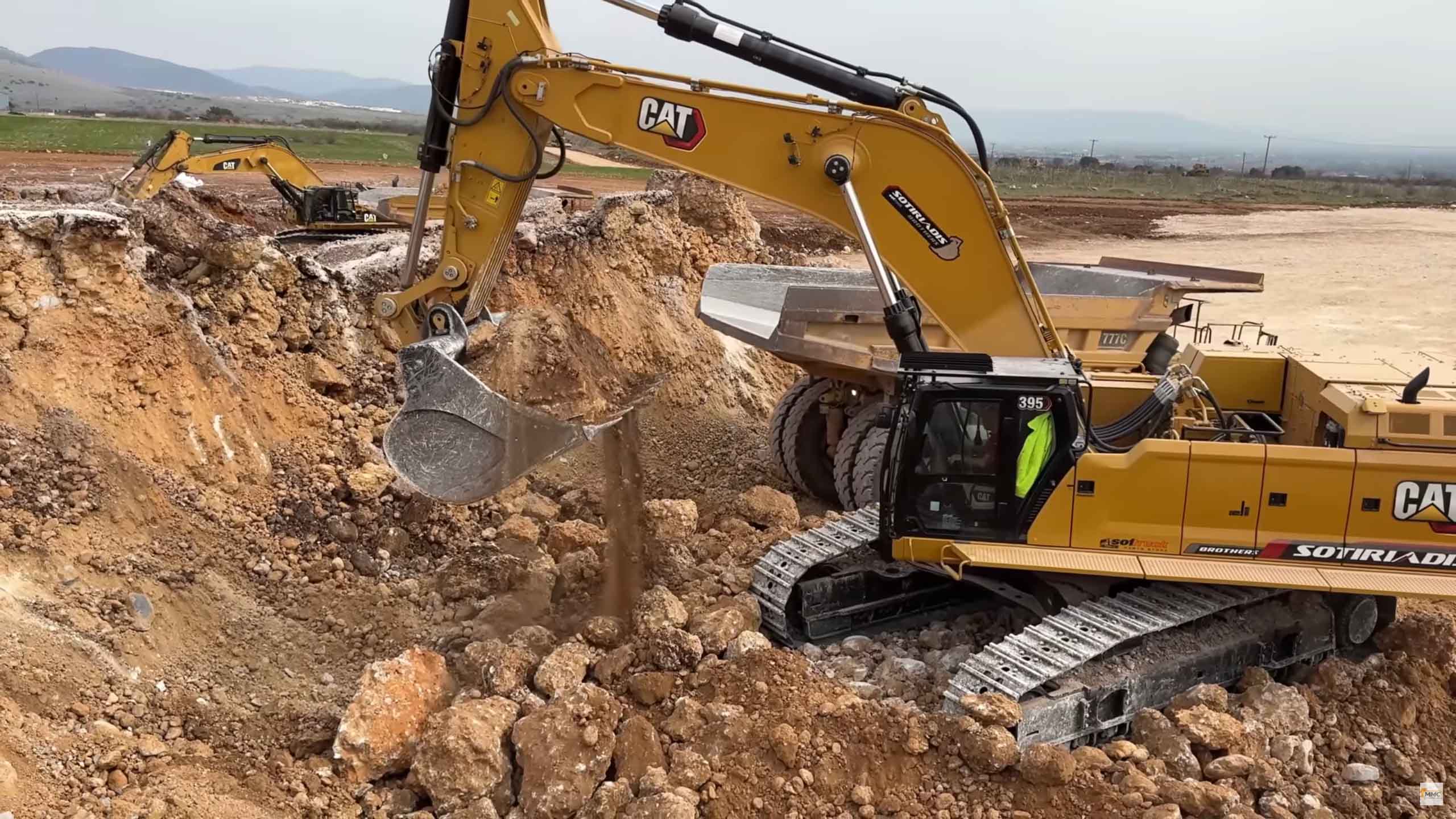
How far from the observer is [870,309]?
8633 millimetres

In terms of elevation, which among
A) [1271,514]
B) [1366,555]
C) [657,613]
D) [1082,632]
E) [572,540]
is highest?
[1271,514]

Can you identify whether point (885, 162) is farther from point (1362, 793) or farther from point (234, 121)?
point (234, 121)

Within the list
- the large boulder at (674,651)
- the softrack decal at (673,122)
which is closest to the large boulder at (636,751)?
the large boulder at (674,651)

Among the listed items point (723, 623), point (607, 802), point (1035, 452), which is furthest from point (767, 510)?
point (607, 802)

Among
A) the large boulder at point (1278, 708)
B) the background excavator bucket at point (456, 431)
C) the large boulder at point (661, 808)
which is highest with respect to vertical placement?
the background excavator bucket at point (456, 431)

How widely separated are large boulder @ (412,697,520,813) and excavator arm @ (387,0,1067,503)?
1.35m

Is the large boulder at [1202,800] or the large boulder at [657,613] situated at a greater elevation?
the large boulder at [657,613]

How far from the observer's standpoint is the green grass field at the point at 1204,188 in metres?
40.4

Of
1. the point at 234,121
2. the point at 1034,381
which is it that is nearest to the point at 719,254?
the point at 1034,381

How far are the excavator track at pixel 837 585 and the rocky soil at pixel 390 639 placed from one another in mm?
220

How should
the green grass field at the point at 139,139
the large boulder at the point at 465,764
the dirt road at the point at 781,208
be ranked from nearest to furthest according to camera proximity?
the large boulder at the point at 465,764 → the dirt road at the point at 781,208 → the green grass field at the point at 139,139

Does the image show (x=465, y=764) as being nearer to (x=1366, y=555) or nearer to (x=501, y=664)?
(x=501, y=664)

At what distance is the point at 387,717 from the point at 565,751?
3.06 feet

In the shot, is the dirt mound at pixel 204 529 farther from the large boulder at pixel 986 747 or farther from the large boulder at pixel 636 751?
the large boulder at pixel 986 747
